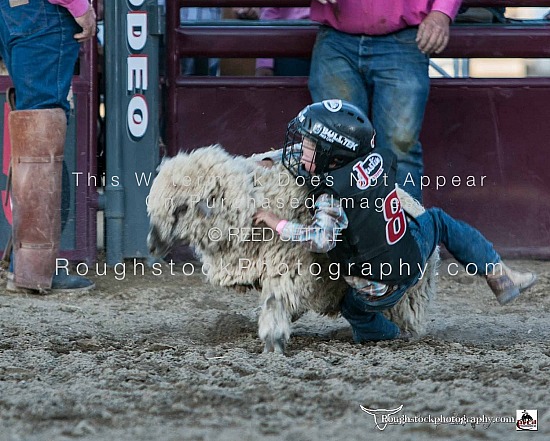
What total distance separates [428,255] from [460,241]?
188 millimetres

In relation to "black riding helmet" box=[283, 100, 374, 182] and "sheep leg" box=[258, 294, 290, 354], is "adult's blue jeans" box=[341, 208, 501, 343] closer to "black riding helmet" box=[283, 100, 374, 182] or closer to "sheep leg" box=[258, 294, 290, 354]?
"sheep leg" box=[258, 294, 290, 354]

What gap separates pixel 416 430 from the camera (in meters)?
3.16

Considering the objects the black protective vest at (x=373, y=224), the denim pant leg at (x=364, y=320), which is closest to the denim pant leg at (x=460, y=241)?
the black protective vest at (x=373, y=224)

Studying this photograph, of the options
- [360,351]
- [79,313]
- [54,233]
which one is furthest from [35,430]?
[54,233]

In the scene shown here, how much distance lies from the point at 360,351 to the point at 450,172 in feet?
8.14

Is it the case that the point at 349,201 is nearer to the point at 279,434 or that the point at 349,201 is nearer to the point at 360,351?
the point at 360,351

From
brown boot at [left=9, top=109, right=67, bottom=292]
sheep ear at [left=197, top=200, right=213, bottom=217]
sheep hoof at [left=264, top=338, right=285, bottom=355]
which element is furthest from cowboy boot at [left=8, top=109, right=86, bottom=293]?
sheep hoof at [left=264, top=338, right=285, bottom=355]

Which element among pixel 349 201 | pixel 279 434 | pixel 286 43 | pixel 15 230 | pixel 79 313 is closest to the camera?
pixel 279 434

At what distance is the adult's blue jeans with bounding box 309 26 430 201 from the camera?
5.61 meters

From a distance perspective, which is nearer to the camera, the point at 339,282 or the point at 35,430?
the point at 35,430

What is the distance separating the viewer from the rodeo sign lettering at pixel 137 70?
620cm

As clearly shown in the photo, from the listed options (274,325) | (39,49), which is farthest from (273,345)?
(39,49)

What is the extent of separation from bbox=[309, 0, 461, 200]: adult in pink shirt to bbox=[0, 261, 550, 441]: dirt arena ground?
38.1 inches

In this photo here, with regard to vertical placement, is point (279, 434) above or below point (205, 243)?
below
